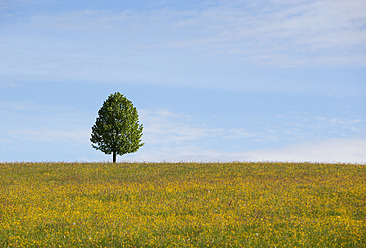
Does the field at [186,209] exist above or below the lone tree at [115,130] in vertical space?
below

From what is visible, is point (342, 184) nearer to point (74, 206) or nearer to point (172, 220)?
point (172, 220)

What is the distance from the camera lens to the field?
33.6 feet

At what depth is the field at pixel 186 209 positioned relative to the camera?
10234 mm

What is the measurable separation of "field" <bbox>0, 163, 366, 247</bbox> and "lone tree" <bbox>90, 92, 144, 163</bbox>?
536 inches

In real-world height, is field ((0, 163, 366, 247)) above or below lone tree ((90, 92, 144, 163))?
below

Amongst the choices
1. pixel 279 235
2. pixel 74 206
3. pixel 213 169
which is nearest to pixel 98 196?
pixel 74 206

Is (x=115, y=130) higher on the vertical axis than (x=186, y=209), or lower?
higher

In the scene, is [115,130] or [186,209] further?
[115,130]

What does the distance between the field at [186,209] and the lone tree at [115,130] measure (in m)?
13.6

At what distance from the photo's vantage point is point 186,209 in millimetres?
14156

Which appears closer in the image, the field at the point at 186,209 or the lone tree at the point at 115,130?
the field at the point at 186,209

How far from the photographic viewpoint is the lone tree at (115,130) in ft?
130

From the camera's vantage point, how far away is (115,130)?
3981 centimetres

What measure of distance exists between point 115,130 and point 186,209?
87.7 ft
